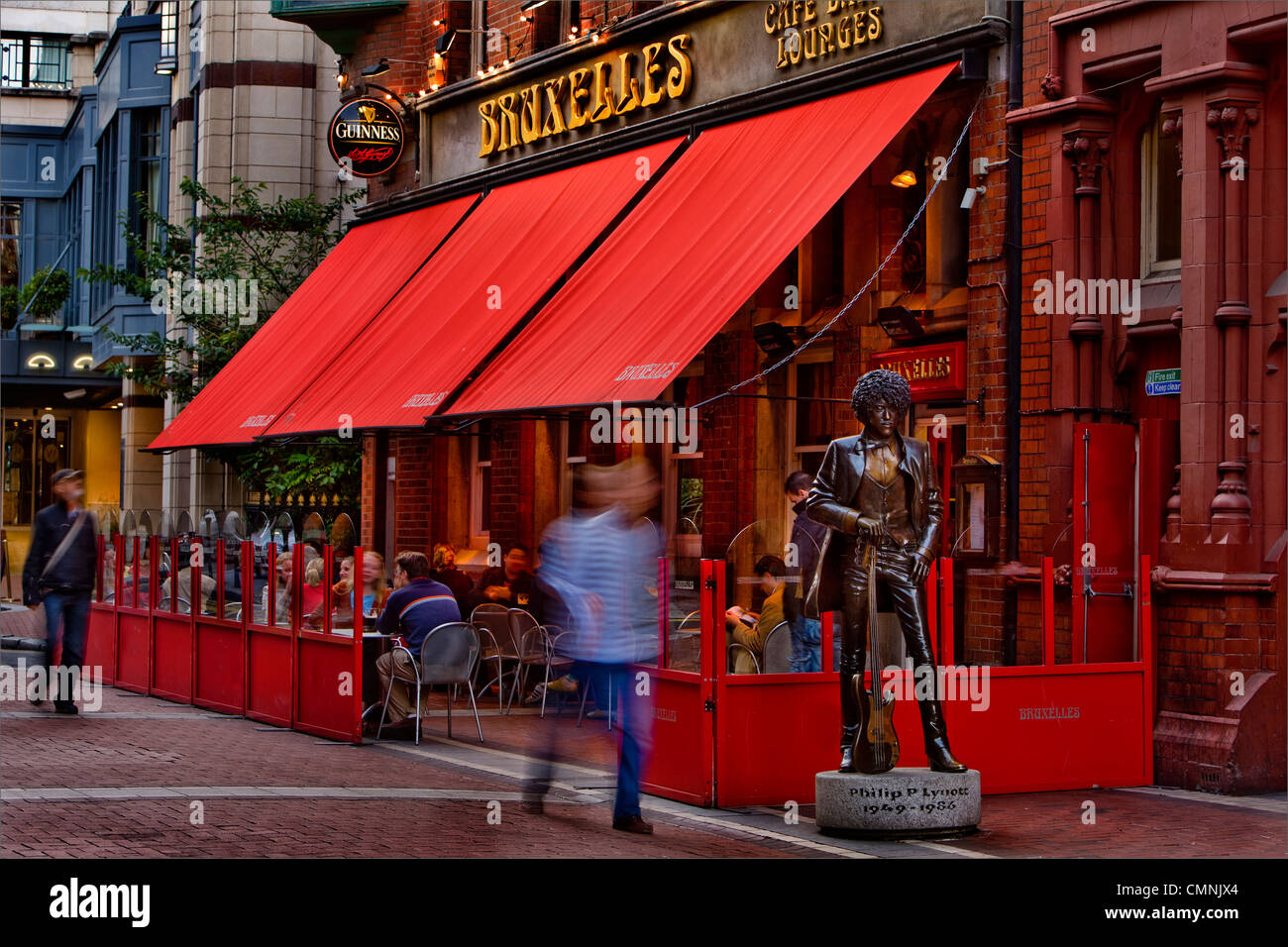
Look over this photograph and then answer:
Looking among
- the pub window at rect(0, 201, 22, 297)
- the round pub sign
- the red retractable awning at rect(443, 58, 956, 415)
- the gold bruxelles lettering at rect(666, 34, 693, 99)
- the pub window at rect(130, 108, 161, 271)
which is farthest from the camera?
the pub window at rect(0, 201, 22, 297)

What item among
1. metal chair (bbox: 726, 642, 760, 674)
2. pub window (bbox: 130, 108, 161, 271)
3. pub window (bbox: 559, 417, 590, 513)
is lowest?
metal chair (bbox: 726, 642, 760, 674)

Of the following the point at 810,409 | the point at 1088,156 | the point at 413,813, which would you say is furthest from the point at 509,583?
the point at 413,813

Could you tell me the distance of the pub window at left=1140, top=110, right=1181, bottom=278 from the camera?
12.2m

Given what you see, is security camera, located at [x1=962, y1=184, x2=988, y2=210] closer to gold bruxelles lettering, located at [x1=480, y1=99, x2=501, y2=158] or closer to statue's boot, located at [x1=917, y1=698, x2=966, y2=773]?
statue's boot, located at [x1=917, y1=698, x2=966, y2=773]

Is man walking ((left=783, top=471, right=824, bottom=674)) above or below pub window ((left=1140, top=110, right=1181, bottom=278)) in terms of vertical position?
below

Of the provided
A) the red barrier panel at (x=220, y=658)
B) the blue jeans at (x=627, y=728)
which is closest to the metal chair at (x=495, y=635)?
the red barrier panel at (x=220, y=658)

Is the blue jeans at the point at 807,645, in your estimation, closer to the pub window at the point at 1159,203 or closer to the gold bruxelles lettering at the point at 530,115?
the pub window at the point at 1159,203

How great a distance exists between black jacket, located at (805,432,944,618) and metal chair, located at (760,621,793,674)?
0.98 metres

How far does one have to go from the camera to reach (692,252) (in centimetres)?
A: 1398

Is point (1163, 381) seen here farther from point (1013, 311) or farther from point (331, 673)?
point (331, 673)

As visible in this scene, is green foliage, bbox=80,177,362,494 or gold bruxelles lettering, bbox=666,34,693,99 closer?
gold bruxelles lettering, bbox=666,34,693,99

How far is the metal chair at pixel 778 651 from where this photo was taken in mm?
10445

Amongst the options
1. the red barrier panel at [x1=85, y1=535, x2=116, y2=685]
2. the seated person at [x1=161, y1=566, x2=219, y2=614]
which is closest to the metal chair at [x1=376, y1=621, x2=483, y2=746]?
the seated person at [x1=161, y1=566, x2=219, y2=614]

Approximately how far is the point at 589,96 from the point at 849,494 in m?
9.35
